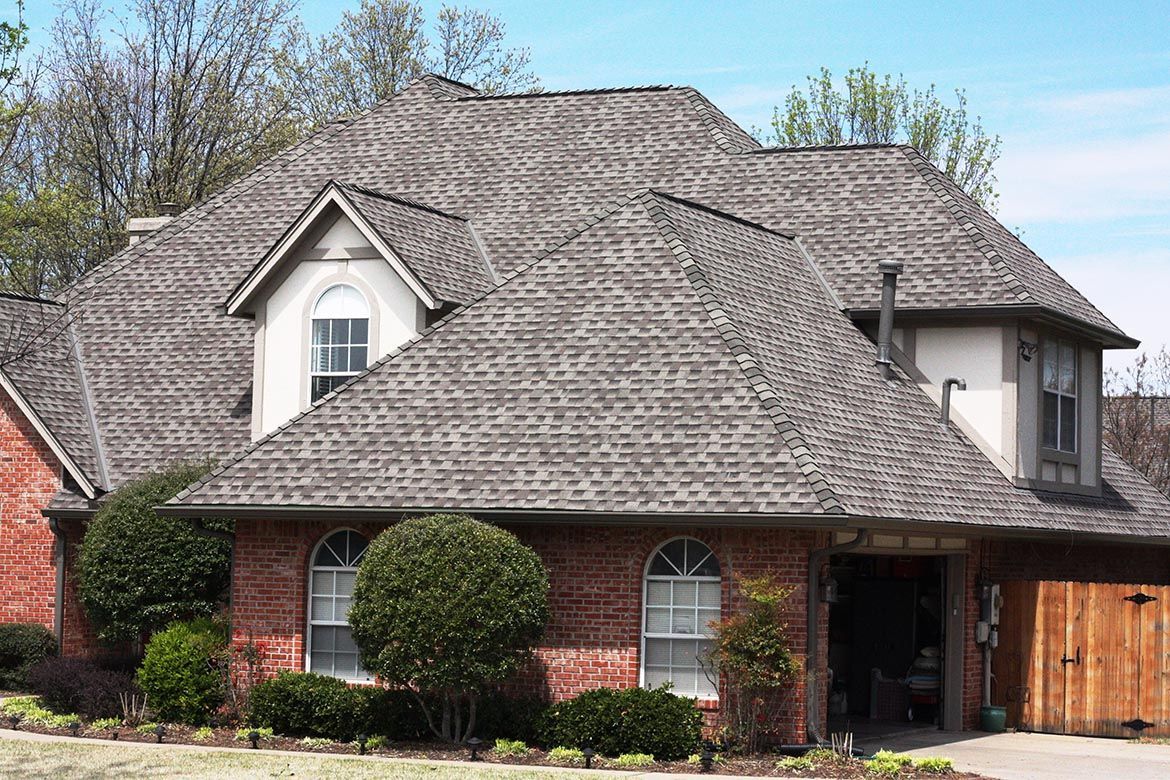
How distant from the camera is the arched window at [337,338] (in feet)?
79.8

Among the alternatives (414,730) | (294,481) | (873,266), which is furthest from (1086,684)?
(294,481)

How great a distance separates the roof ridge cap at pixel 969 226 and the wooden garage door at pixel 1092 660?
409 centimetres

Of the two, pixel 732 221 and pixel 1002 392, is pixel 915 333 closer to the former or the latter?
pixel 1002 392

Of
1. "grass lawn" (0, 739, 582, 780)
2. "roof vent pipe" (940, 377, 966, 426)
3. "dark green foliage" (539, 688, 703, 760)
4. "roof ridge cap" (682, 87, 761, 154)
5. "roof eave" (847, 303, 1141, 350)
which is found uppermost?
"roof ridge cap" (682, 87, 761, 154)

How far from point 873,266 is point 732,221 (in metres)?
2.20

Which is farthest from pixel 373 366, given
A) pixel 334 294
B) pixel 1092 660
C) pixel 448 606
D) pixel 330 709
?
pixel 1092 660

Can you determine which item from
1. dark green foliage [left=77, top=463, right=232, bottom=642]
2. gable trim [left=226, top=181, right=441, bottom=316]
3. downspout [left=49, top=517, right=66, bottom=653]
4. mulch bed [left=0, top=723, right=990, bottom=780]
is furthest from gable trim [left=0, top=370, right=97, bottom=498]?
mulch bed [left=0, top=723, right=990, bottom=780]

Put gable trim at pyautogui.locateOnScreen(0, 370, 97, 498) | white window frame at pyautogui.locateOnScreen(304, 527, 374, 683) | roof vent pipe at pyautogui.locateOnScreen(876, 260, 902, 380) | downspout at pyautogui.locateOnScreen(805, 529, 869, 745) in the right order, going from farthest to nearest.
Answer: gable trim at pyautogui.locateOnScreen(0, 370, 97, 498) < roof vent pipe at pyautogui.locateOnScreen(876, 260, 902, 380) < white window frame at pyautogui.locateOnScreen(304, 527, 374, 683) < downspout at pyautogui.locateOnScreen(805, 529, 869, 745)

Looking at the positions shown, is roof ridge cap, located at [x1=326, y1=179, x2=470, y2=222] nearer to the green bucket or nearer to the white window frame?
the white window frame

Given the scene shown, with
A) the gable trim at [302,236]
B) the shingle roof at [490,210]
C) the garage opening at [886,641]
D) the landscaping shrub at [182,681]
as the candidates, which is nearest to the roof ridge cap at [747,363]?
the gable trim at [302,236]

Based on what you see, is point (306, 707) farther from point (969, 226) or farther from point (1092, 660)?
point (969, 226)

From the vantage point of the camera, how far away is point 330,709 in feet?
64.3

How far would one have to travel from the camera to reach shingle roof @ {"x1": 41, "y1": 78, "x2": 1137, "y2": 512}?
25672mm

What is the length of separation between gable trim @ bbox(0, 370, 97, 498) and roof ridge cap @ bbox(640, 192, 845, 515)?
8.90 meters
